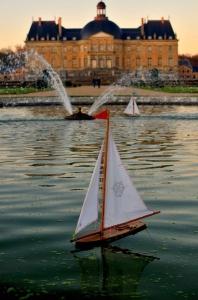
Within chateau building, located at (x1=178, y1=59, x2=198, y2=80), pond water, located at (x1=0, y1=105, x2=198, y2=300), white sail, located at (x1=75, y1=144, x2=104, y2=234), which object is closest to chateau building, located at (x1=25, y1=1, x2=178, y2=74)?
chateau building, located at (x1=178, y1=59, x2=198, y2=80)

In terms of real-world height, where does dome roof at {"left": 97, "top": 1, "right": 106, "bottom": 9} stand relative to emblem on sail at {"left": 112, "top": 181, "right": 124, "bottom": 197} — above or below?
above

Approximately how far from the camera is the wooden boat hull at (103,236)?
9.94 metres

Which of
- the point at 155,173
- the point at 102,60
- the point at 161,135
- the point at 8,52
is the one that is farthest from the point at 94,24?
the point at 155,173

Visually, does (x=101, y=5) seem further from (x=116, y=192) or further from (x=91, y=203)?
(x=91, y=203)

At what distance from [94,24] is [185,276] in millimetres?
113561

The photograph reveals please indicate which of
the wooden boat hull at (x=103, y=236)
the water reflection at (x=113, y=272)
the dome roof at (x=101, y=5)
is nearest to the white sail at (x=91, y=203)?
the wooden boat hull at (x=103, y=236)

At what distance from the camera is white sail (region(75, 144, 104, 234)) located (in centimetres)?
949

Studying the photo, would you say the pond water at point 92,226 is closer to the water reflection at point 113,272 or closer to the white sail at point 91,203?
the water reflection at point 113,272

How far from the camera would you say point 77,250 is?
9961 millimetres

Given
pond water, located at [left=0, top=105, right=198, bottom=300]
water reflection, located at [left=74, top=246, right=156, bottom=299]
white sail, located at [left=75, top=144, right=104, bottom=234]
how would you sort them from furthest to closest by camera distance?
1. white sail, located at [left=75, top=144, right=104, bottom=234]
2. pond water, located at [left=0, top=105, right=198, bottom=300]
3. water reflection, located at [left=74, top=246, right=156, bottom=299]

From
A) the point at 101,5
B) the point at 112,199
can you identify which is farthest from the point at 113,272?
the point at 101,5

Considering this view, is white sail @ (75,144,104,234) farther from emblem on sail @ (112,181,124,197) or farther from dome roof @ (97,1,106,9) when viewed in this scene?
dome roof @ (97,1,106,9)

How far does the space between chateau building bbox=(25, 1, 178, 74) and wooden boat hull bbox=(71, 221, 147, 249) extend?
10969 centimetres

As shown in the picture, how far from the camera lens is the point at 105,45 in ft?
391
